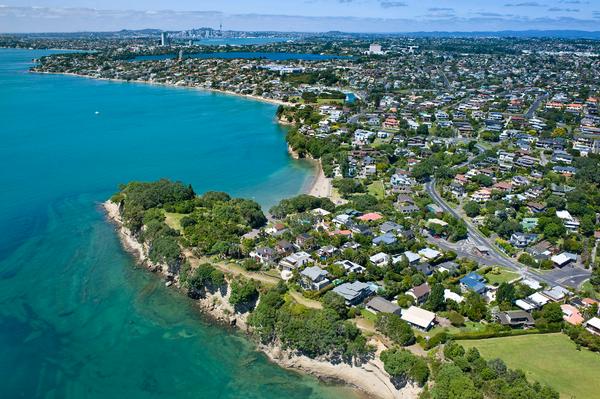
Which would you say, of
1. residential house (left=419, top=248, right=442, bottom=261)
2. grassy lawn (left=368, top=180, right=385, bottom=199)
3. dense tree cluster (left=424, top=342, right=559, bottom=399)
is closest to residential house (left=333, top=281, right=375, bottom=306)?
residential house (left=419, top=248, right=442, bottom=261)

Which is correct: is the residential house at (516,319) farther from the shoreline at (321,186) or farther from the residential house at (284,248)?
the shoreline at (321,186)

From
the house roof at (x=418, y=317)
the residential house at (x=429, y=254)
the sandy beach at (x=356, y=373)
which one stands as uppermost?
the residential house at (x=429, y=254)

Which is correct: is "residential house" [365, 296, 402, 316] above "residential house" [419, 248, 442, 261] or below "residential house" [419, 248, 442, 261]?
below

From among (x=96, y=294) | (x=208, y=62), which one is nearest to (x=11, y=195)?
(x=96, y=294)

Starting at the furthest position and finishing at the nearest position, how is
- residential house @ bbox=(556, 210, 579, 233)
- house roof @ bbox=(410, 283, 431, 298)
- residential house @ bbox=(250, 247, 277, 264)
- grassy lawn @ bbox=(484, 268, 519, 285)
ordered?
residential house @ bbox=(556, 210, 579, 233) → residential house @ bbox=(250, 247, 277, 264) → grassy lawn @ bbox=(484, 268, 519, 285) → house roof @ bbox=(410, 283, 431, 298)

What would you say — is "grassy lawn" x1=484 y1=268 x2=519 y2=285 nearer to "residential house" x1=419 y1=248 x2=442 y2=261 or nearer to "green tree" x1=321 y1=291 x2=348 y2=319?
"residential house" x1=419 y1=248 x2=442 y2=261

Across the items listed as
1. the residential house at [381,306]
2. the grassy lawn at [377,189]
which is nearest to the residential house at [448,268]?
the residential house at [381,306]

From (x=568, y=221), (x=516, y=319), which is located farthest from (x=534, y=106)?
(x=516, y=319)
